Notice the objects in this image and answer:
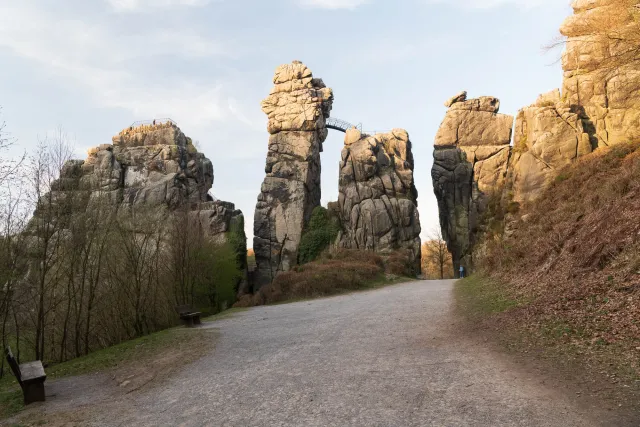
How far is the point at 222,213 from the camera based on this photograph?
44.7m

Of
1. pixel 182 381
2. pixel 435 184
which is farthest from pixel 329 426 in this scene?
pixel 435 184

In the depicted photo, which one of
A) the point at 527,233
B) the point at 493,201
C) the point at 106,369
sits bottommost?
the point at 106,369

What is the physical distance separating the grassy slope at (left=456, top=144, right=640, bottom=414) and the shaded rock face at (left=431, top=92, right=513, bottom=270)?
24.5 metres

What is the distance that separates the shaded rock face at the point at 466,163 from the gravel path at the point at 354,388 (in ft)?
121

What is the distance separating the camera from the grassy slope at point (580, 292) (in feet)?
22.0

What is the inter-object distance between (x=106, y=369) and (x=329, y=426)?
744 cm

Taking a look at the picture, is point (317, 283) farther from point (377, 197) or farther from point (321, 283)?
point (377, 197)

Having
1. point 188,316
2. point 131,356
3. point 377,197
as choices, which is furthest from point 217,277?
point 131,356

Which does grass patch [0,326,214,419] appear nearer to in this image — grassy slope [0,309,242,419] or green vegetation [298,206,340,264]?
grassy slope [0,309,242,419]

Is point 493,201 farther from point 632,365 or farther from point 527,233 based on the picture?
point 632,365

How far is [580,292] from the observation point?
32.5 feet

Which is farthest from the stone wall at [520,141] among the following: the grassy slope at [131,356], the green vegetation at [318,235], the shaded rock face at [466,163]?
the grassy slope at [131,356]

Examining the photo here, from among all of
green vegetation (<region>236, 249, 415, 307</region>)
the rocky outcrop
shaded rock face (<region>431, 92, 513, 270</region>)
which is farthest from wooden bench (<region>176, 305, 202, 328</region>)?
shaded rock face (<region>431, 92, 513, 270</region>)

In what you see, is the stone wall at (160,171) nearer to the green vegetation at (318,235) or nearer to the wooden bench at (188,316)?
the green vegetation at (318,235)
